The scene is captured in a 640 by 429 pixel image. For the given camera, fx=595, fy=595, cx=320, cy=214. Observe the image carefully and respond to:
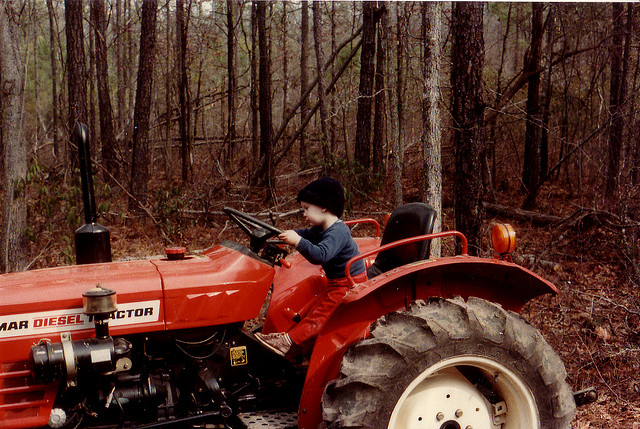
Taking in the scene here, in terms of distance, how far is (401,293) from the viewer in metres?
3.13

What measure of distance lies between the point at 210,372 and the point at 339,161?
7.41 m

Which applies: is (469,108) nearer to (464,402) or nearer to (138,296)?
(464,402)

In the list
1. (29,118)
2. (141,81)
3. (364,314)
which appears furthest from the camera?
(29,118)

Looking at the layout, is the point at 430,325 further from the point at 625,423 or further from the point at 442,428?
the point at 625,423

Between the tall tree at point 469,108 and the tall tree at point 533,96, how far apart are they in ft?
17.4

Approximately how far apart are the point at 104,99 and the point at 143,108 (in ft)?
12.7

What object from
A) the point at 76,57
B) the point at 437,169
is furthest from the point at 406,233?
the point at 76,57

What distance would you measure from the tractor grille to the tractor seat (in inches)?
76.8

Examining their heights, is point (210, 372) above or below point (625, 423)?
above

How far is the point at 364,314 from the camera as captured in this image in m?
3.06

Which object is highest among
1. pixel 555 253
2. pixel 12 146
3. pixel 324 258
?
pixel 12 146

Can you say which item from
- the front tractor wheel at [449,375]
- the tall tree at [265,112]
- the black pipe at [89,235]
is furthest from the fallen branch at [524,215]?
the black pipe at [89,235]

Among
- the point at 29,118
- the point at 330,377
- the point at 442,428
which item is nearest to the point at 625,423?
the point at 442,428

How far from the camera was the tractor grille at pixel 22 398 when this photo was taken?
277 centimetres
